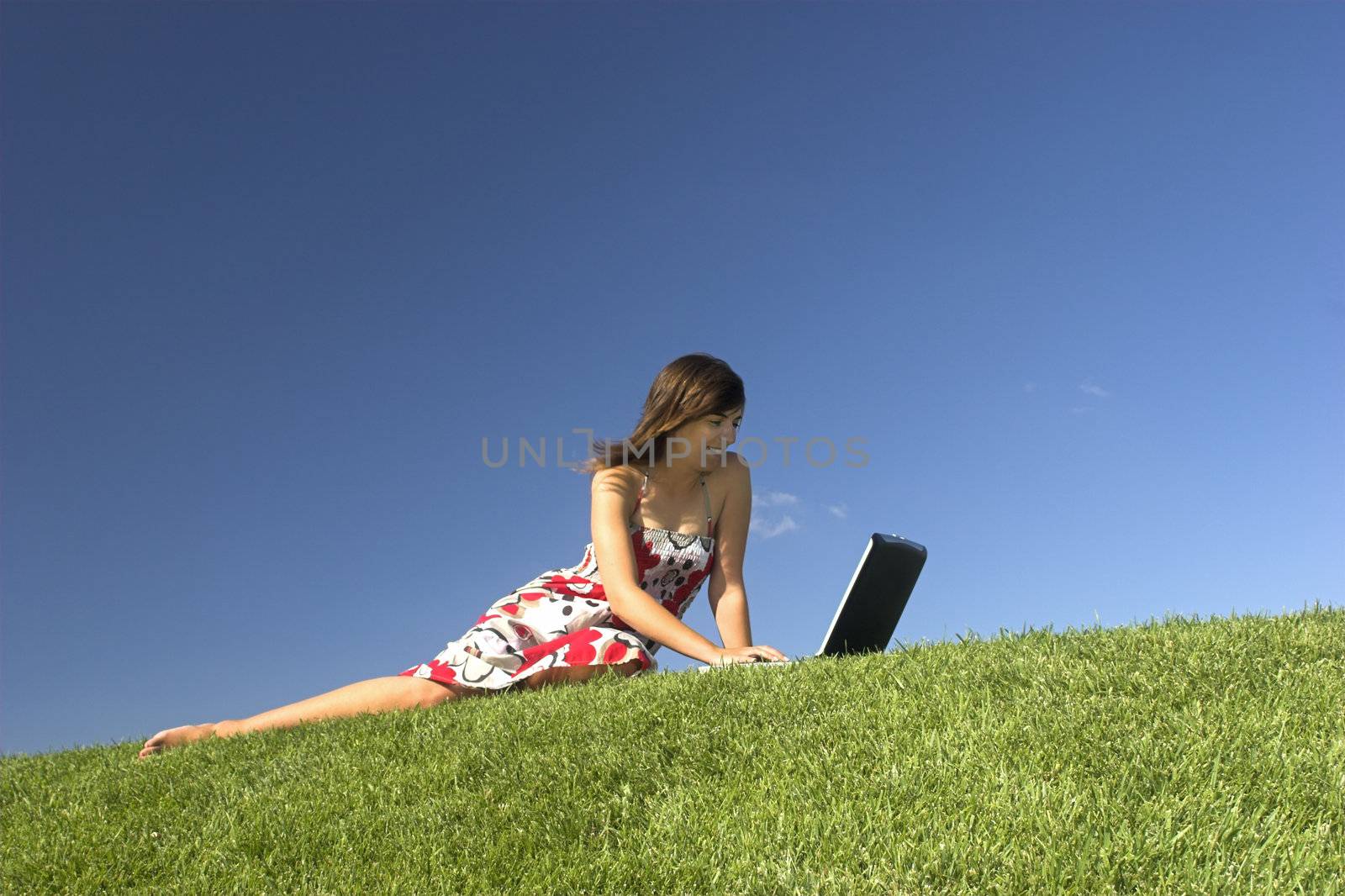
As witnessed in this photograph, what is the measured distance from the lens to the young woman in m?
6.11

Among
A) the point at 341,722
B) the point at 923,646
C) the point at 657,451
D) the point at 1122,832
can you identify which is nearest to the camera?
the point at 1122,832

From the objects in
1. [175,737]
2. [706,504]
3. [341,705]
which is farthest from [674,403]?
[175,737]

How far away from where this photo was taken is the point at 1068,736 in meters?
3.89

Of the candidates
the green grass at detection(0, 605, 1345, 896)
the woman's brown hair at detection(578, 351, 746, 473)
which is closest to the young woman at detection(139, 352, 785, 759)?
the woman's brown hair at detection(578, 351, 746, 473)

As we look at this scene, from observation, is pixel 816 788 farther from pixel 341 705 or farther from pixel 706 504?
pixel 341 705

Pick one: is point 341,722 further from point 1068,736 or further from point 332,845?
point 1068,736

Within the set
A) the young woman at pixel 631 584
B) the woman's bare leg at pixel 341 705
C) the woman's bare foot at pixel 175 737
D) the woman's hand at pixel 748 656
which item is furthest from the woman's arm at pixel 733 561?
the woman's bare foot at pixel 175 737

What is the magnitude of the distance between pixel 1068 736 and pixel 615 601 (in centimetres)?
289

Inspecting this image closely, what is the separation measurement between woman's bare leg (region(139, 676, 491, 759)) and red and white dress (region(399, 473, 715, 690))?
78 mm

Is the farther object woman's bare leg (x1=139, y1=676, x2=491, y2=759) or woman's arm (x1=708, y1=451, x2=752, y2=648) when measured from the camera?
woman's arm (x1=708, y1=451, x2=752, y2=648)

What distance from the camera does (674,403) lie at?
6.30 meters

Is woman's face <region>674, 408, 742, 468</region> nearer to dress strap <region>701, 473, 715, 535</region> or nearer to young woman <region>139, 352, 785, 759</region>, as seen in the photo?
young woman <region>139, 352, 785, 759</region>

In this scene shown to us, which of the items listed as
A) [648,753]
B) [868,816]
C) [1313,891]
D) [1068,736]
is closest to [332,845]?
[648,753]

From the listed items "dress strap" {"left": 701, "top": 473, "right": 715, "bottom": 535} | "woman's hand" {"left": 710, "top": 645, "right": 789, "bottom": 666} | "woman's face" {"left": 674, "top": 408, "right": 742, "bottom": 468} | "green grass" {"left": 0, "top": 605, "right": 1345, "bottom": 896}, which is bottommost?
"green grass" {"left": 0, "top": 605, "right": 1345, "bottom": 896}
